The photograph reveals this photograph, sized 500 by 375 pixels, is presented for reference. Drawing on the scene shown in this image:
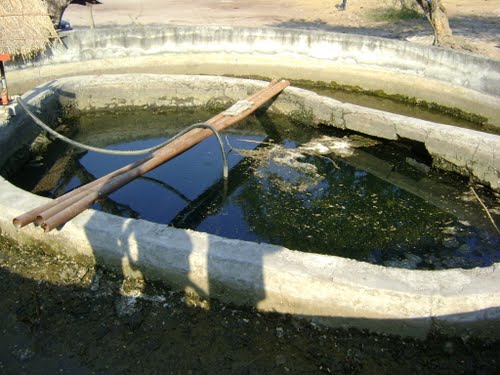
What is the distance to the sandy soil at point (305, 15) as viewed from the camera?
12070mm

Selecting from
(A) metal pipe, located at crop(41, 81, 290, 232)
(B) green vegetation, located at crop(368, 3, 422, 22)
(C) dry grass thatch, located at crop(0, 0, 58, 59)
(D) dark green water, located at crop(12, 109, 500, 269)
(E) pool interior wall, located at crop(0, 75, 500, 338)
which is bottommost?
(D) dark green water, located at crop(12, 109, 500, 269)

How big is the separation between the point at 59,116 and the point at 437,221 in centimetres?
529

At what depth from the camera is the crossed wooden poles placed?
316cm

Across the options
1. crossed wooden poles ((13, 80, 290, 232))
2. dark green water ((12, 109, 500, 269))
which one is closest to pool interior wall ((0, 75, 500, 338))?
crossed wooden poles ((13, 80, 290, 232))

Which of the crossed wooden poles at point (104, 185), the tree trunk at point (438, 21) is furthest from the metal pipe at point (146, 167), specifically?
the tree trunk at point (438, 21)

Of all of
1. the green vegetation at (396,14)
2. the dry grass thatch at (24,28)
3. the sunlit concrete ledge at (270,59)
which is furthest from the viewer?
the green vegetation at (396,14)

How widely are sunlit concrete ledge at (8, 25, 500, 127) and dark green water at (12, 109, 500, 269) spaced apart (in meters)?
2.27

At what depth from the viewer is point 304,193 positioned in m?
4.95

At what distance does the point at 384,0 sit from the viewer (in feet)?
55.2

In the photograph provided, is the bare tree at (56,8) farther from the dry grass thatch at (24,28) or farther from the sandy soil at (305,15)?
the sandy soil at (305,15)

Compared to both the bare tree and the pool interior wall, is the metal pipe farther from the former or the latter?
the bare tree

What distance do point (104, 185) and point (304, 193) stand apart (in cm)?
217

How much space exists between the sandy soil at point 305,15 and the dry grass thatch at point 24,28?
6.81 m

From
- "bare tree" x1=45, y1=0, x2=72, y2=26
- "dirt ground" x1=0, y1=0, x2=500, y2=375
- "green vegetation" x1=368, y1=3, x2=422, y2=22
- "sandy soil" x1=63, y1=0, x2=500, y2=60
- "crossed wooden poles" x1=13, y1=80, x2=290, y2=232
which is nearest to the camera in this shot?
"dirt ground" x1=0, y1=0, x2=500, y2=375
